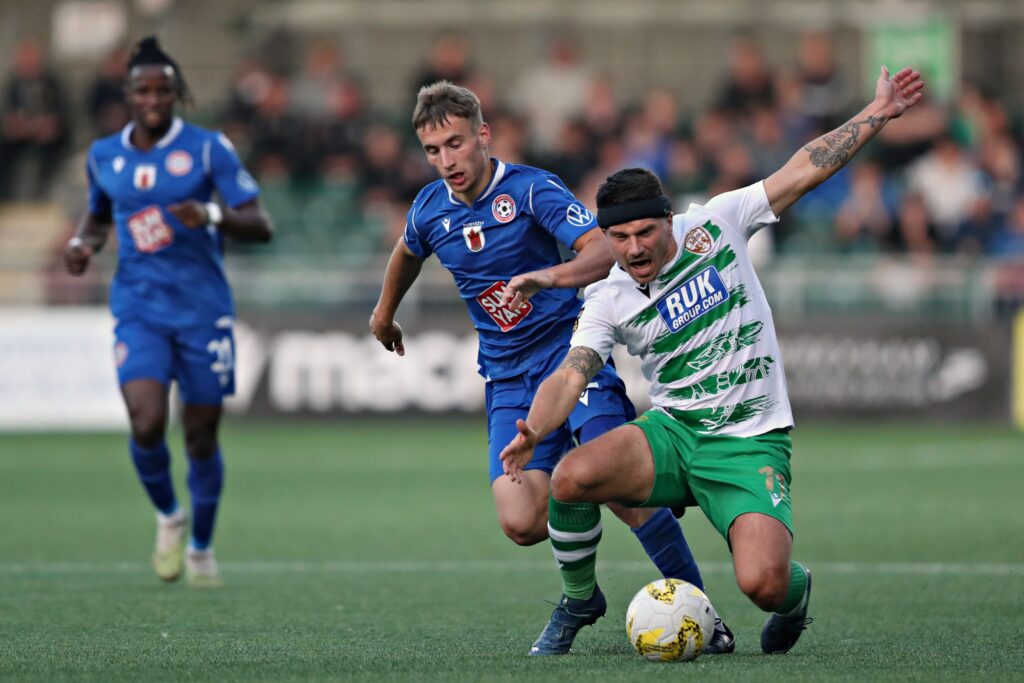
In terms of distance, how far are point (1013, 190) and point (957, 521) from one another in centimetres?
942

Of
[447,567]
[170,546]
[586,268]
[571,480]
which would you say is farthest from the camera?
[447,567]

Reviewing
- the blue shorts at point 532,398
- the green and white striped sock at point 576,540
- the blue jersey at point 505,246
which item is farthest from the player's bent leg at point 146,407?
the green and white striped sock at point 576,540

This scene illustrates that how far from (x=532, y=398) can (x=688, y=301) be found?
946 mm

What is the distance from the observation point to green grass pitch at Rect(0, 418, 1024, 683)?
5.94m

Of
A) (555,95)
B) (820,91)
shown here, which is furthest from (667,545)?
(555,95)

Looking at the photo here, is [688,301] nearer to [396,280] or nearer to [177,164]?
[396,280]

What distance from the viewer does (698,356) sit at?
636 centimetres

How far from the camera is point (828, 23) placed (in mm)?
24641

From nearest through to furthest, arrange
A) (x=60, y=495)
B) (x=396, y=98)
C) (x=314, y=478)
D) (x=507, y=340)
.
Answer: (x=507, y=340) < (x=60, y=495) < (x=314, y=478) < (x=396, y=98)

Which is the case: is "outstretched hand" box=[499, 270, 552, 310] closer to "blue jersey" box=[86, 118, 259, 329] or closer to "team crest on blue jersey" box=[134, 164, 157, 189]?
"blue jersey" box=[86, 118, 259, 329]

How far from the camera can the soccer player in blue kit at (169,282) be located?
8.77m

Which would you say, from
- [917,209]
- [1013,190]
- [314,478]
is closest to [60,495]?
[314,478]

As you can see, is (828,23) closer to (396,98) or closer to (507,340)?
(396,98)

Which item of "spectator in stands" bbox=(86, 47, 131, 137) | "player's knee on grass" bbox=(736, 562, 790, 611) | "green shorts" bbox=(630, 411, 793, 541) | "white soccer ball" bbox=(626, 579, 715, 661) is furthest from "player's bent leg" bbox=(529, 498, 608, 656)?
"spectator in stands" bbox=(86, 47, 131, 137)
